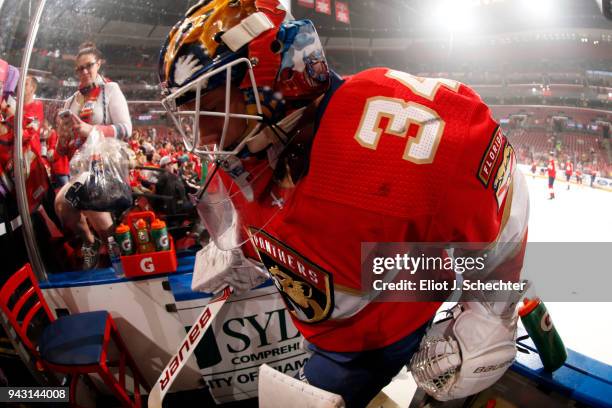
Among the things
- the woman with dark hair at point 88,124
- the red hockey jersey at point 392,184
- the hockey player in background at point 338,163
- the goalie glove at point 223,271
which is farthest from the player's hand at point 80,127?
the red hockey jersey at point 392,184

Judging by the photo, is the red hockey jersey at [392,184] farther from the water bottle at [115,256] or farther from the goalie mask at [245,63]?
the water bottle at [115,256]

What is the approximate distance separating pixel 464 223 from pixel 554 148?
369cm

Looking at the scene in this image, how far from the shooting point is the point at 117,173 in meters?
2.24

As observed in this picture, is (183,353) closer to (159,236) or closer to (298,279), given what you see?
(159,236)

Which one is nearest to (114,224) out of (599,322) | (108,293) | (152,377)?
(108,293)

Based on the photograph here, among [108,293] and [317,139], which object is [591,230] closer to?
[317,139]

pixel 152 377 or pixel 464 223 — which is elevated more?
pixel 464 223

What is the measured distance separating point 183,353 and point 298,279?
33.3 inches

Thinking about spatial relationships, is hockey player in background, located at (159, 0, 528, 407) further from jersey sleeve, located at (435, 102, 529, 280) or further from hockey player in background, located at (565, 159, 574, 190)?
hockey player in background, located at (565, 159, 574, 190)

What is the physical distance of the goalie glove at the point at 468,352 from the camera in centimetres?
84

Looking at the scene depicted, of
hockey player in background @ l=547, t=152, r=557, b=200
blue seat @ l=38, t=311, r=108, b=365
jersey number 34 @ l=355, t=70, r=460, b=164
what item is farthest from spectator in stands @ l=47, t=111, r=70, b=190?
hockey player in background @ l=547, t=152, r=557, b=200

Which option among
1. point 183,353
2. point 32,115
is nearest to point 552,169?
point 183,353

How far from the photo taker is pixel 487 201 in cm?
78

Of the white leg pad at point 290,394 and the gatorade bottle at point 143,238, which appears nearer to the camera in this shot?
the white leg pad at point 290,394
